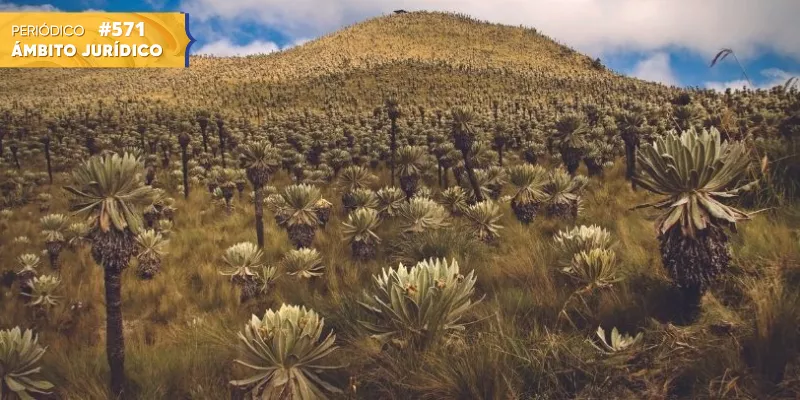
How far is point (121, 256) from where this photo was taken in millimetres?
5008

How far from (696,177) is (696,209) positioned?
0.23 meters

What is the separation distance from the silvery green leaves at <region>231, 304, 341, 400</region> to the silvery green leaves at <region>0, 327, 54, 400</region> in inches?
Result: 93.1

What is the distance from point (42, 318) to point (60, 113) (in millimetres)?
40315

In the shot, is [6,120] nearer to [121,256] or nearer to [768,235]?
[121,256]

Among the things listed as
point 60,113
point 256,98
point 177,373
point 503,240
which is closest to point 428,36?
point 256,98

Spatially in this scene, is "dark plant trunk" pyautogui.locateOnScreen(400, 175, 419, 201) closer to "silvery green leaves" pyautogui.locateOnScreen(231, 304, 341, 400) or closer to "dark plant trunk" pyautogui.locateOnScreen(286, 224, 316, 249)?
"dark plant trunk" pyautogui.locateOnScreen(286, 224, 316, 249)

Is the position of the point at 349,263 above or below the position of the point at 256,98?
below

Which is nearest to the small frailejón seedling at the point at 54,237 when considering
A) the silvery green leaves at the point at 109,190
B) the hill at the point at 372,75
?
the silvery green leaves at the point at 109,190

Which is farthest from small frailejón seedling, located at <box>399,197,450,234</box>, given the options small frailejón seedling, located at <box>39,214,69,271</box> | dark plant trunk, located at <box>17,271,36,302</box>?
small frailejón seedling, located at <box>39,214,69,271</box>

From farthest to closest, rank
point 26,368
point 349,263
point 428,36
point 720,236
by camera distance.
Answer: point 428,36 → point 349,263 → point 26,368 → point 720,236

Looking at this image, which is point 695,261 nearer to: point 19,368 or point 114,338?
point 114,338

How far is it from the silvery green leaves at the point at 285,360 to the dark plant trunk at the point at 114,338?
1973mm

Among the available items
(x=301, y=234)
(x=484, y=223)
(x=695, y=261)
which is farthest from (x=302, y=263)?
(x=695, y=261)

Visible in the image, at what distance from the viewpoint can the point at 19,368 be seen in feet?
13.9
